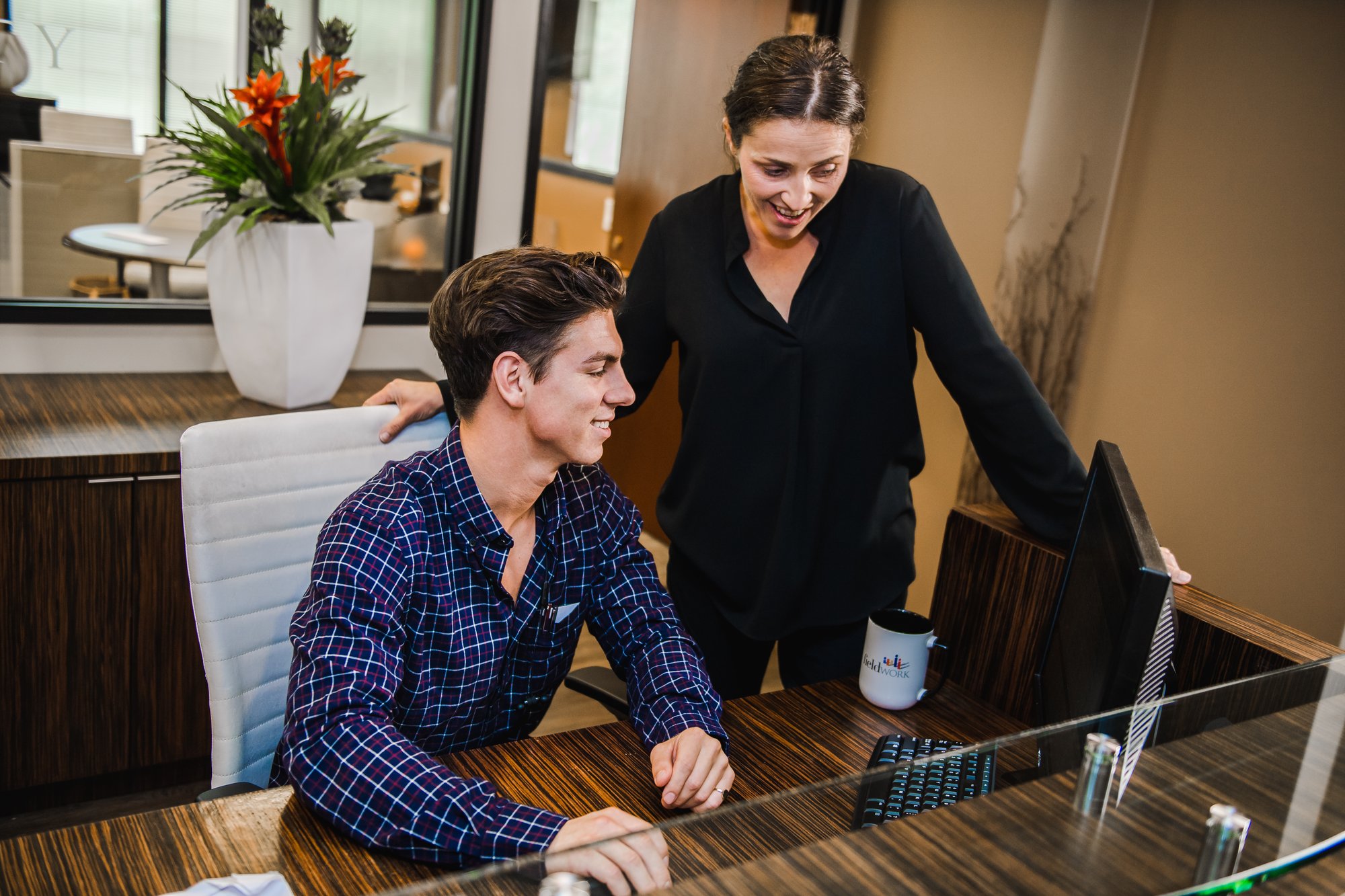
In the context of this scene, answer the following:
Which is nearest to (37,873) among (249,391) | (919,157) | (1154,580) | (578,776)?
(578,776)

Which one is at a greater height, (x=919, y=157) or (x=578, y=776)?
(x=919, y=157)

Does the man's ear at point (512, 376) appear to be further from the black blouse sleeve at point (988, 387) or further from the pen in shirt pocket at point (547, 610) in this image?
the black blouse sleeve at point (988, 387)

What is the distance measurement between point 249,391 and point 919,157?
217 centimetres

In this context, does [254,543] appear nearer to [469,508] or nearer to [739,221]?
[469,508]

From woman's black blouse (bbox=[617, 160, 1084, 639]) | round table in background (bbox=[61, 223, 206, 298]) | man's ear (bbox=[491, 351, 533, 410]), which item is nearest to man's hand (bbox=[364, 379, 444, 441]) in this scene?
man's ear (bbox=[491, 351, 533, 410])

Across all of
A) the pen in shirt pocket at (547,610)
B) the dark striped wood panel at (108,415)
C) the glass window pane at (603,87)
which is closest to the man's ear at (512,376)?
the pen in shirt pocket at (547,610)

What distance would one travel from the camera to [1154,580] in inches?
36.7

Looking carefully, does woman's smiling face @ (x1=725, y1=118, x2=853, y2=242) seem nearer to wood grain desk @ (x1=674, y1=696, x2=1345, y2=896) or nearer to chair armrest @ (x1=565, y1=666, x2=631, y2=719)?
chair armrest @ (x1=565, y1=666, x2=631, y2=719)

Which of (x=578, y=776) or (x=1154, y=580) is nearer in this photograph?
(x=1154, y=580)

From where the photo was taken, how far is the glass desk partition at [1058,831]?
0.77 meters

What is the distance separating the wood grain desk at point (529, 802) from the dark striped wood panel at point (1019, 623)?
15 cm

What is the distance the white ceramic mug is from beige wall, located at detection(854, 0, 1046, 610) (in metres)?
1.92

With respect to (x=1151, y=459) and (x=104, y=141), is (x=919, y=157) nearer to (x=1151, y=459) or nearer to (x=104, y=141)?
(x=1151, y=459)

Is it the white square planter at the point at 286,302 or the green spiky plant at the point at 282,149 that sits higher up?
the green spiky plant at the point at 282,149
